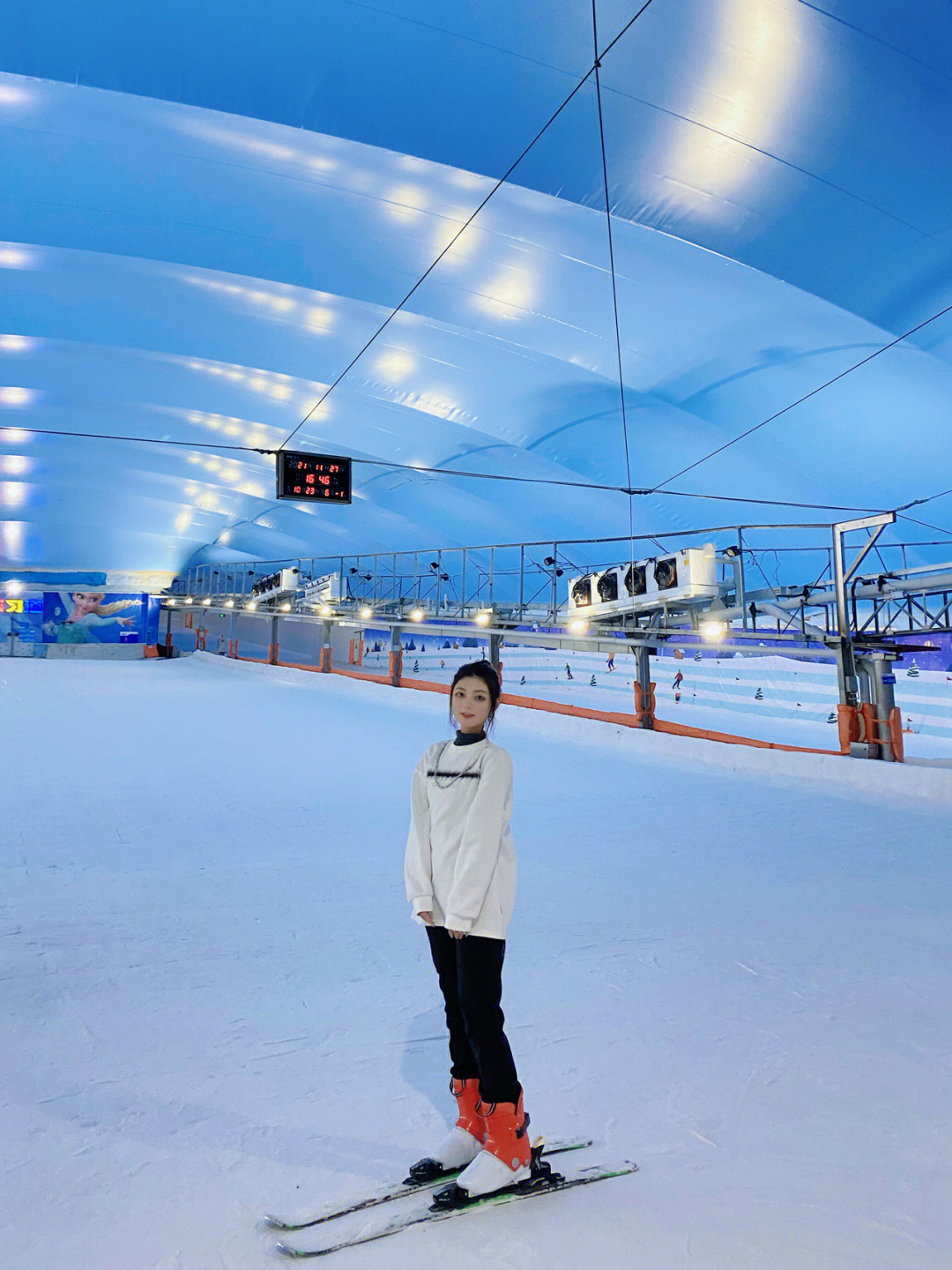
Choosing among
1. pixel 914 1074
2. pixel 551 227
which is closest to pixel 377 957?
pixel 914 1074

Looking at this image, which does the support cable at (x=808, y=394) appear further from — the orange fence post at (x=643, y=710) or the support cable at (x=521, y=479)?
the orange fence post at (x=643, y=710)

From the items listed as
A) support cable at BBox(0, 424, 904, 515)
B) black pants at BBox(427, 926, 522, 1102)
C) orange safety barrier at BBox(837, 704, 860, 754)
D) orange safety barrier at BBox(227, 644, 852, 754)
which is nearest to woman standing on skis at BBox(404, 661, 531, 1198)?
black pants at BBox(427, 926, 522, 1102)

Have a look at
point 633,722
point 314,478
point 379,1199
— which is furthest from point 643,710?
point 379,1199

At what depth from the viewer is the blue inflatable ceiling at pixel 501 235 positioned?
386 inches

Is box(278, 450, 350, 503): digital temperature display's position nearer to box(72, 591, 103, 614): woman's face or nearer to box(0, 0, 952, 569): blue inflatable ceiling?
box(0, 0, 952, 569): blue inflatable ceiling

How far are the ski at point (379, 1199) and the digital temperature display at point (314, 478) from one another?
41.3ft

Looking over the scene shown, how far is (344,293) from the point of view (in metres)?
15.2

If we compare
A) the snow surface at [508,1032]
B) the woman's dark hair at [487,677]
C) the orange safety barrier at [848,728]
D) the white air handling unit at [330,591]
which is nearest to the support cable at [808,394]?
the orange safety barrier at [848,728]

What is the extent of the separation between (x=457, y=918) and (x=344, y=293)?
50.8 ft

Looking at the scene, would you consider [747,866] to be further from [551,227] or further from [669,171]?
[551,227]

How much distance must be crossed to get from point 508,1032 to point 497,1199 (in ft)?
3.18

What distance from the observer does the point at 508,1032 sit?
9.80ft

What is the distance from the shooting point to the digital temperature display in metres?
13.8

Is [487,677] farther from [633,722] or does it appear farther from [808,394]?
[808,394]
